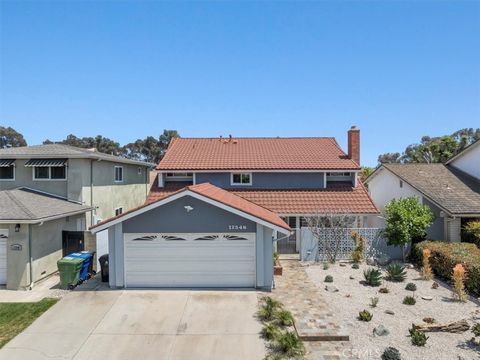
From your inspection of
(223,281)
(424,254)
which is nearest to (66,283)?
(223,281)

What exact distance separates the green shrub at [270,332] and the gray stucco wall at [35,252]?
10.7 metres

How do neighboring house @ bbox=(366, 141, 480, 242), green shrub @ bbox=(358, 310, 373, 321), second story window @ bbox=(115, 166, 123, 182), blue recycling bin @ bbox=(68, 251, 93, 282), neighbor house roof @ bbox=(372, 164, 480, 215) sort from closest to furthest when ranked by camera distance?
green shrub @ bbox=(358, 310, 373, 321)
blue recycling bin @ bbox=(68, 251, 93, 282)
neighboring house @ bbox=(366, 141, 480, 242)
neighbor house roof @ bbox=(372, 164, 480, 215)
second story window @ bbox=(115, 166, 123, 182)

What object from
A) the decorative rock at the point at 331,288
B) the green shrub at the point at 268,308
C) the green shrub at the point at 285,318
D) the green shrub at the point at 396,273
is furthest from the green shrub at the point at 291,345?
the green shrub at the point at 396,273

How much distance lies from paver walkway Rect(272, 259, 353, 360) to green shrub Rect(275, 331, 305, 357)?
233mm

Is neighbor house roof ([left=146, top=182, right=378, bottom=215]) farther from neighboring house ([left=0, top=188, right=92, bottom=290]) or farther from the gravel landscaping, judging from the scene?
neighboring house ([left=0, top=188, right=92, bottom=290])

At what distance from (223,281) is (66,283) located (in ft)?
21.5

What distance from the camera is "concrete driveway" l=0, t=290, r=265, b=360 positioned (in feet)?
29.9

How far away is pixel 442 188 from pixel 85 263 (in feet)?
67.7

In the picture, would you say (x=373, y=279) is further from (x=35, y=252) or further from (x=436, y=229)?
(x=35, y=252)

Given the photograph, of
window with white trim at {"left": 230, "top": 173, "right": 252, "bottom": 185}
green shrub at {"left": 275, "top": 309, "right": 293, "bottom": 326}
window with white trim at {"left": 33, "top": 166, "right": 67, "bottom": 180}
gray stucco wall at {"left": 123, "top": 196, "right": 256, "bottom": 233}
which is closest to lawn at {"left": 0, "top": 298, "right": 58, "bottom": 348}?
gray stucco wall at {"left": 123, "top": 196, "right": 256, "bottom": 233}

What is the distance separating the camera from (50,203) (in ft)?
58.1

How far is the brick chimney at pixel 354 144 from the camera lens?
937 inches

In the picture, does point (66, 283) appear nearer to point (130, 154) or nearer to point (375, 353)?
point (375, 353)

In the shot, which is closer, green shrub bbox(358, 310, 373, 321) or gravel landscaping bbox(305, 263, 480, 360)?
gravel landscaping bbox(305, 263, 480, 360)
